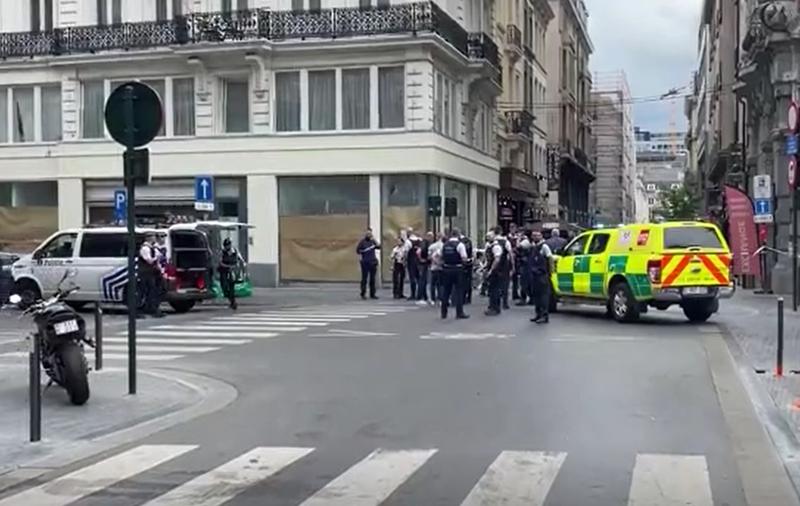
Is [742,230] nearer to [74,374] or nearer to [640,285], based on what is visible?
[640,285]

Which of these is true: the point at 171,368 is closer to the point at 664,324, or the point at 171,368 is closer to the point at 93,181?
the point at 664,324

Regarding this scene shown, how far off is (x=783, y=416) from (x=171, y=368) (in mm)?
7721

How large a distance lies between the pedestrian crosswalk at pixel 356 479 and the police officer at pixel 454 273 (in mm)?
13191

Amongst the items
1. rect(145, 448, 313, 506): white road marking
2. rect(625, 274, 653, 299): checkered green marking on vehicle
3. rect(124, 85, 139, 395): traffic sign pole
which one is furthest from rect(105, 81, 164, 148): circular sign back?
rect(625, 274, 653, 299): checkered green marking on vehicle

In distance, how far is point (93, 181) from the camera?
39094 mm

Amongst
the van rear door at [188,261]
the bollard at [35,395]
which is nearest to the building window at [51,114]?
the van rear door at [188,261]

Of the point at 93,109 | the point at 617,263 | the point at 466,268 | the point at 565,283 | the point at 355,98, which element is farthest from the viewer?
the point at 93,109

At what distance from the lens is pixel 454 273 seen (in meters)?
22.3

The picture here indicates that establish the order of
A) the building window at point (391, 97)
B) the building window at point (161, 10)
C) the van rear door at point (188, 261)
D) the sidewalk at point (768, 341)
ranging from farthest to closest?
1. the building window at point (161, 10)
2. the building window at point (391, 97)
3. the van rear door at point (188, 261)
4. the sidewalk at point (768, 341)

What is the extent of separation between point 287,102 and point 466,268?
15.2 metres

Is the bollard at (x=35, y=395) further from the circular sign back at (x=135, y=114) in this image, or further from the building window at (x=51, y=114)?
the building window at (x=51, y=114)

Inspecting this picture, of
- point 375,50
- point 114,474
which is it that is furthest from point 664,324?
point 375,50

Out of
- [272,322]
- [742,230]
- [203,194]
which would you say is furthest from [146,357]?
[742,230]

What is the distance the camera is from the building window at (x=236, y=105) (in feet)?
124
